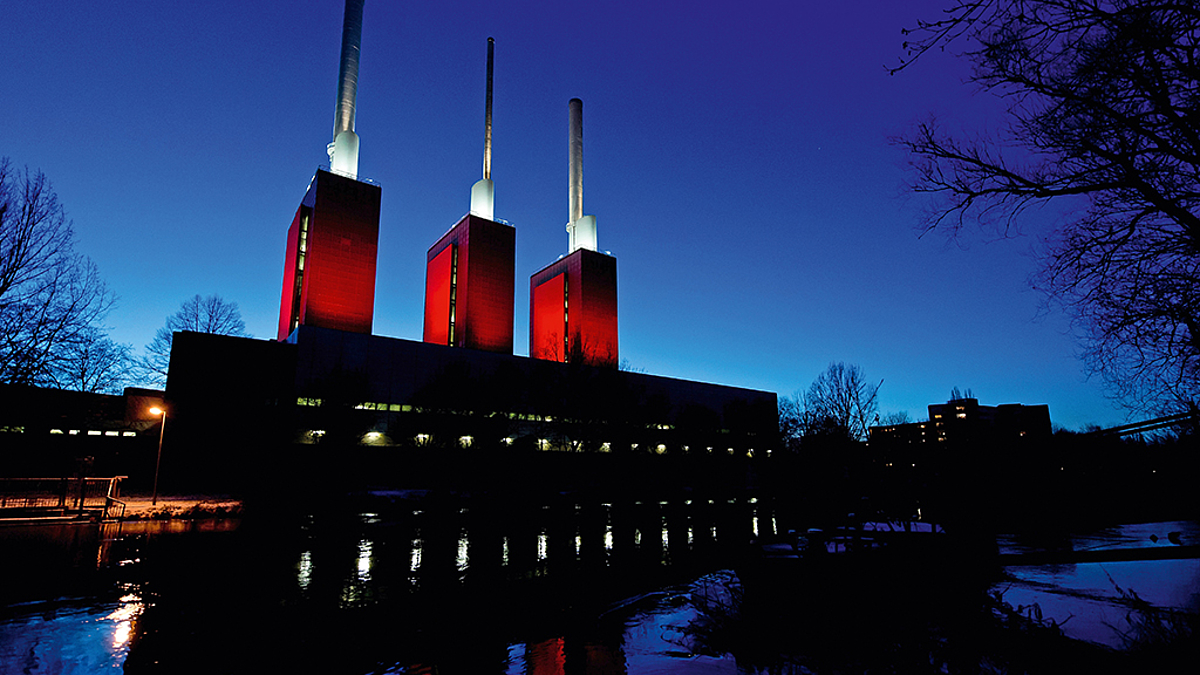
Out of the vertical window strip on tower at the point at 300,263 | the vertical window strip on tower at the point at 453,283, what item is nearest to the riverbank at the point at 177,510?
the vertical window strip on tower at the point at 300,263

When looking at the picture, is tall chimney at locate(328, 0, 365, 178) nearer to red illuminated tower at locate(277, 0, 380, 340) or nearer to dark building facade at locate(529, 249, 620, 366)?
red illuminated tower at locate(277, 0, 380, 340)

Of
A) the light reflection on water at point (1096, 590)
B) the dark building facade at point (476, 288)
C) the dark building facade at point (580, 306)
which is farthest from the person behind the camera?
the dark building facade at point (580, 306)

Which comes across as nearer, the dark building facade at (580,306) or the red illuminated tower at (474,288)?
the red illuminated tower at (474,288)

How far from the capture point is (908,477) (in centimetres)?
522

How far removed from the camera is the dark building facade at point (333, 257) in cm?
5853

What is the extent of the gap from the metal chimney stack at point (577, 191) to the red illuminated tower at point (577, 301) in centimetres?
17

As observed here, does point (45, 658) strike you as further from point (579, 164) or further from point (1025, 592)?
point (579, 164)

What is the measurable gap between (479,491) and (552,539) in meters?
21.3

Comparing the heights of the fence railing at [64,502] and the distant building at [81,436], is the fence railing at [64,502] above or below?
below

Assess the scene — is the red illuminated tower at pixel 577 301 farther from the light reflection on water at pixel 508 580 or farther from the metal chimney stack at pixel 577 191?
the light reflection on water at pixel 508 580

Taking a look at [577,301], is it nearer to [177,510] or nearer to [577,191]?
[577,191]

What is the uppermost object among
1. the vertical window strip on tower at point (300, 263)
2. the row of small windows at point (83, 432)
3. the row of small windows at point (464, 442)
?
the vertical window strip on tower at point (300, 263)

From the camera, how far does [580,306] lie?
82.2m

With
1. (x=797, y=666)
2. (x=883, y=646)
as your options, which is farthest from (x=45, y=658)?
(x=883, y=646)
